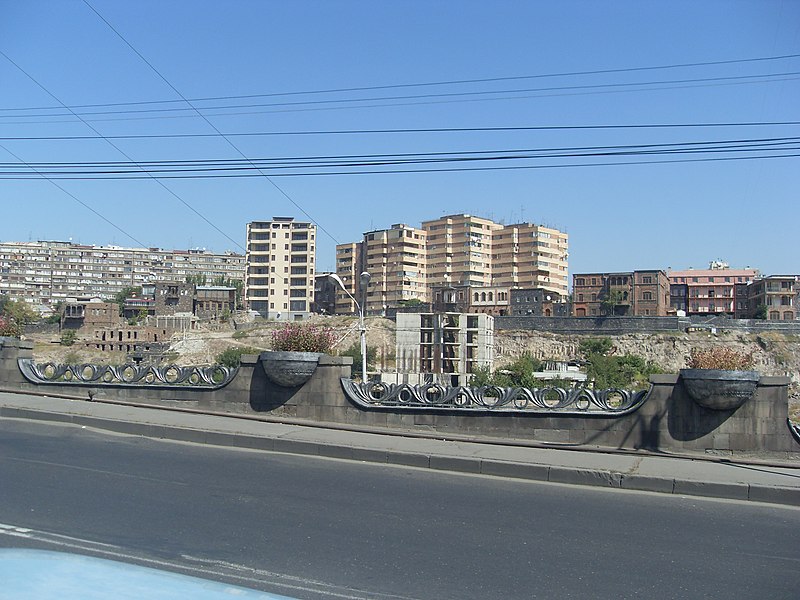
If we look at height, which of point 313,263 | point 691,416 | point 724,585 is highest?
point 313,263

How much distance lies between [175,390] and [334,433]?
14.1 ft

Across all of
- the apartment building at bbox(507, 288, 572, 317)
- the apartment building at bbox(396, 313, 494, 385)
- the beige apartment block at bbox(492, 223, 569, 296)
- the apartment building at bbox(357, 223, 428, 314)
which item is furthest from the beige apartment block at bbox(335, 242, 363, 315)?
the apartment building at bbox(396, 313, 494, 385)

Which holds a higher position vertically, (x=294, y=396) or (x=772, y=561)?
(x=294, y=396)

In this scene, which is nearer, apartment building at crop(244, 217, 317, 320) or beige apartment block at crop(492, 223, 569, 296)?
apartment building at crop(244, 217, 317, 320)

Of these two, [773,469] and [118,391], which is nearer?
[773,469]

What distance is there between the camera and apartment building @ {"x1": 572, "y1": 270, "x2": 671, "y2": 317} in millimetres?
128950

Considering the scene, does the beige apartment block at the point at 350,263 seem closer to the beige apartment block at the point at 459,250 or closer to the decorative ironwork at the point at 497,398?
the beige apartment block at the point at 459,250

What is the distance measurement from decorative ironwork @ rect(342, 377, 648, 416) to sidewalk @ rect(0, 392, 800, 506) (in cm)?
73

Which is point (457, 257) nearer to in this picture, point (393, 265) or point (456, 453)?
point (393, 265)

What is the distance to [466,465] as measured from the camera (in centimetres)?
1091

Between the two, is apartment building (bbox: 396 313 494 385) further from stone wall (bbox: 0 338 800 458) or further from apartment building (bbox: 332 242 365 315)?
apartment building (bbox: 332 242 365 315)

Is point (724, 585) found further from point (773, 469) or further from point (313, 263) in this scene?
point (313, 263)

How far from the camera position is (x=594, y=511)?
8641 millimetres

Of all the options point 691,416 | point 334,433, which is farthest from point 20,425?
point 691,416
